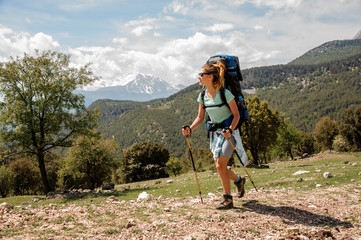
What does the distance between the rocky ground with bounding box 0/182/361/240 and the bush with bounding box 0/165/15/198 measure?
58.0 metres

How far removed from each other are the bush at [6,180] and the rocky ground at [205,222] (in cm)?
5796

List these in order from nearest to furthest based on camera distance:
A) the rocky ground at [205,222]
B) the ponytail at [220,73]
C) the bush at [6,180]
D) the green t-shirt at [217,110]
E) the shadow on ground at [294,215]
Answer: the rocky ground at [205,222], the shadow on ground at [294,215], the ponytail at [220,73], the green t-shirt at [217,110], the bush at [6,180]

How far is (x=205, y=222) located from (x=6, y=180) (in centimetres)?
6302

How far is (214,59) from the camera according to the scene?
644 cm

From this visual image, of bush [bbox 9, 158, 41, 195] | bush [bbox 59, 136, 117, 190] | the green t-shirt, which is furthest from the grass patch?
bush [bbox 9, 158, 41, 195]

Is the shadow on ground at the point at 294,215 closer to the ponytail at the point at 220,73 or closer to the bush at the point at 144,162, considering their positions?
the ponytail at the point at 220,73

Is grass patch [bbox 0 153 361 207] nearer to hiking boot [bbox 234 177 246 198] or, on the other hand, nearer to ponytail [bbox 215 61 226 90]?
hiking boot [bbox 234 177 246 198]

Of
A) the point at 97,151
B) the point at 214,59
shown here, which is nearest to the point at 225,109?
the point at 214,59

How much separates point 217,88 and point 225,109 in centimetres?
58

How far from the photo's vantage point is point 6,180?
2062 inches

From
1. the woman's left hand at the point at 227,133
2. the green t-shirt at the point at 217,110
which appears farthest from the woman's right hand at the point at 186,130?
the woman's left hand at the point at 227,133

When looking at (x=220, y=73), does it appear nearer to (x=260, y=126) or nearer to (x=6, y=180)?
(x=260, y=126)

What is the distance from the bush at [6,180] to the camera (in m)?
51.4

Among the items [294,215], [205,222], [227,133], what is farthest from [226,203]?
[227,133]
